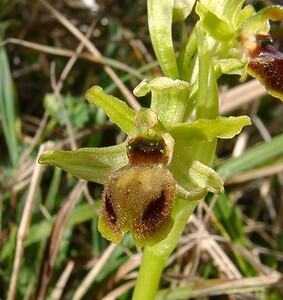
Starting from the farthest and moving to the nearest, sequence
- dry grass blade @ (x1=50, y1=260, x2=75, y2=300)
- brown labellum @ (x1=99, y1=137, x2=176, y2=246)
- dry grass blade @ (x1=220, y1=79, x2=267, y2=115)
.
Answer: dry grass blade @ (x1=220, y1=79, x2=267, y2=115) → dry grass blade @ (x1=50, y1=260, x2=75, y2=300) → brown labellum @ (x1=99, y1=137, x2=176, y2=246)

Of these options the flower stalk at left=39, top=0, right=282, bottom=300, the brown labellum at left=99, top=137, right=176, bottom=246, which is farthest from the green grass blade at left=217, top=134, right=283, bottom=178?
the brown labellum at left=99, top=137, right=176, bottom=246

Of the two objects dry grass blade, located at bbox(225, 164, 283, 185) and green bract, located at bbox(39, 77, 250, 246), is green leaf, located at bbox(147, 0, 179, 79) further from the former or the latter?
dry grass blade, located at bbox(225, 164, 283, 185)

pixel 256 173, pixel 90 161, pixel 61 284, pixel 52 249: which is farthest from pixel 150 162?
pixel 256 173

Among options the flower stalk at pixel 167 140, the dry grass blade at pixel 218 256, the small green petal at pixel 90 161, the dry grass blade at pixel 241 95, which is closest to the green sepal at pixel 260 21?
the flower stalk at pixel 167 140

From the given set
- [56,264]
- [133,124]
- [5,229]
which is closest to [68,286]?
[56,264]

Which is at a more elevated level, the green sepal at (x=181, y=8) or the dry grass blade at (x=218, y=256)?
the green sepal at (x=181, y=8)

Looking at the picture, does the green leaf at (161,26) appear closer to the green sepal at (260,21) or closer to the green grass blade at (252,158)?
the green sepal at (260,21)

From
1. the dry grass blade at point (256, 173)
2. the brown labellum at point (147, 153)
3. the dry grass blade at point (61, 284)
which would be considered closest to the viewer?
the brown labellum at point (147, 153)
